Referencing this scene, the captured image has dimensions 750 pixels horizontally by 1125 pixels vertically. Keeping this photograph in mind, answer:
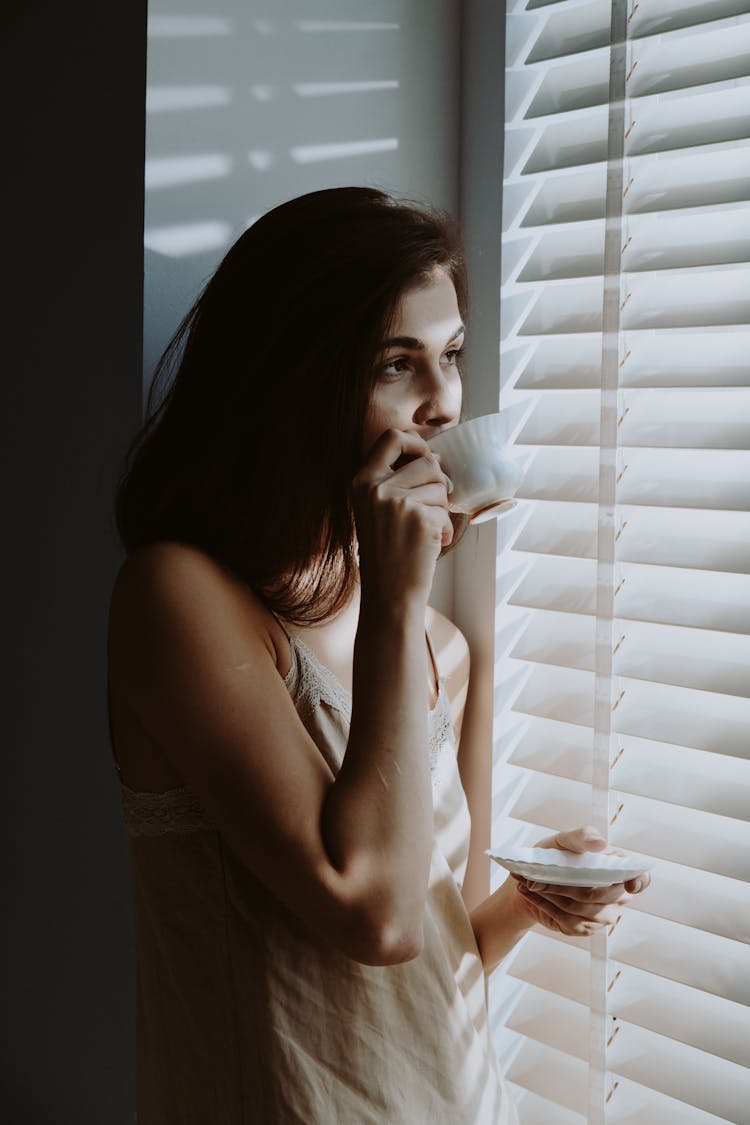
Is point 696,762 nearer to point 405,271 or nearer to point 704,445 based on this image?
point 704,445

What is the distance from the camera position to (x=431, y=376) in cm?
107

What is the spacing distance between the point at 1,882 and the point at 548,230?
1127 millimetres

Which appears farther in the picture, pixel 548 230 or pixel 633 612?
pixel 548 230

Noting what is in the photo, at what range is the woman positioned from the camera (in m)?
0.94

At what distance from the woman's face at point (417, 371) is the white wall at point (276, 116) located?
280mm

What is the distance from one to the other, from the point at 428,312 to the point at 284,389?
0.15 m

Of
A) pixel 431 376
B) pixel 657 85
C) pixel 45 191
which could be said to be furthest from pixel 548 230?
pixel 45 191

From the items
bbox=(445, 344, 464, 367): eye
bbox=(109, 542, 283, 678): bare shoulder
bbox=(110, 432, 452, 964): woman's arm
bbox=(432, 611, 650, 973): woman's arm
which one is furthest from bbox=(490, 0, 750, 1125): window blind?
bbox=(109, 542, 283, 678): bare shoulder

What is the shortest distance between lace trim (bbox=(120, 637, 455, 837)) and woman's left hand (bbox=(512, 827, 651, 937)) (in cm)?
27

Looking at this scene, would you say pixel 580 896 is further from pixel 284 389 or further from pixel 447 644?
pixel 284 389

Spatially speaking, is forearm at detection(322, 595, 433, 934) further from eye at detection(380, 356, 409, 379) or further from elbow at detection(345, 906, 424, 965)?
eye at detection(380, 356, 409, 379)

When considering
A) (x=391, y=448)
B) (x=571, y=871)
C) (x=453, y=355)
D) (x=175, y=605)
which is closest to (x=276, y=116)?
(x=453, y=355)

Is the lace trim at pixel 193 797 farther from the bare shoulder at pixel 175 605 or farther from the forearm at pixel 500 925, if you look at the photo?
the forearm at pixel 500 925

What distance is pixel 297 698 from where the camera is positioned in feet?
3.45
